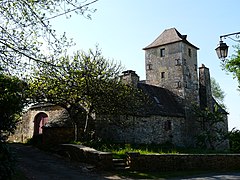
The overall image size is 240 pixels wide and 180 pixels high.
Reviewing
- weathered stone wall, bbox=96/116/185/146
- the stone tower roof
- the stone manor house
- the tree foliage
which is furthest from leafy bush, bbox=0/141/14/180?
the stone tower roof

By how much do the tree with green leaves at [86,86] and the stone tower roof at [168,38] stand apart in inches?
589

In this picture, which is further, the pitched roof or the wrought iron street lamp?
the pitched roof

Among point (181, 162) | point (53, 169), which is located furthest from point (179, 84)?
point (53, 169)

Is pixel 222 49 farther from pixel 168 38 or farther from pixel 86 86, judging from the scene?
pixel 168 38

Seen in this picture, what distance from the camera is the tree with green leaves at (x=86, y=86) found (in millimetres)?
18672

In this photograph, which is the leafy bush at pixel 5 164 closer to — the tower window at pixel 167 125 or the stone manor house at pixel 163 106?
the stone manor house at pixel 163 106

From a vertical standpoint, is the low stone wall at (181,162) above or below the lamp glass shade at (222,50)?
below

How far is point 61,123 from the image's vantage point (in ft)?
75.8

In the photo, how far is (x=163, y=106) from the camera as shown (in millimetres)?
30141

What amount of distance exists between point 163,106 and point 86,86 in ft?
43.0

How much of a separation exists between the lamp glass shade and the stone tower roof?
23.7m

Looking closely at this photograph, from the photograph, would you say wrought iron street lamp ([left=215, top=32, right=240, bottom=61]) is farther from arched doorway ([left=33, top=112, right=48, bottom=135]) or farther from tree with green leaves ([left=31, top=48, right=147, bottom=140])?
arched doorway ([left=33, top=112, right=48, bottom=135])

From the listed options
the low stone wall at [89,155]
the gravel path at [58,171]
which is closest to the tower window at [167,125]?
the low stone wall at [89,155]

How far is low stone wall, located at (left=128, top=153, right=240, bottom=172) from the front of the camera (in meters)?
14.8
